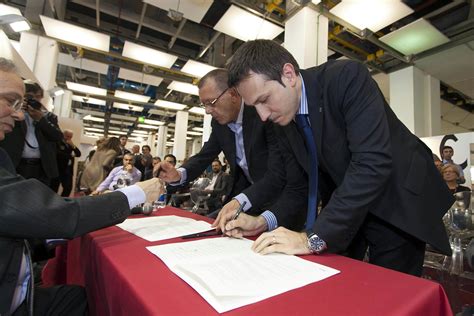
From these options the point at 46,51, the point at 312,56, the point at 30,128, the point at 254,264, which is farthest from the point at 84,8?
the point at 254,264

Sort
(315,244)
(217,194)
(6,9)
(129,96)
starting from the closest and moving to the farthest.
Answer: (315,244) < (217,194) < (6,9) < (129,96)

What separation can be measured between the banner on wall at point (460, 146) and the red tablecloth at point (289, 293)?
16.5 ft

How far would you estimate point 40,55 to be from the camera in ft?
16.3

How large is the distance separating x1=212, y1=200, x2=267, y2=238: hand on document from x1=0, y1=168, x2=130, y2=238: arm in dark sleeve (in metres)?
0.37

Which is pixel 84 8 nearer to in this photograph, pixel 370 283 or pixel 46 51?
pixel 46 51

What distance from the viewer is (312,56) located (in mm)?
3502

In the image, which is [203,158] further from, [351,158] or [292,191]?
[351,158]

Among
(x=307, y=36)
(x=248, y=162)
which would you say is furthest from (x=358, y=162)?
(x=307, y=36)

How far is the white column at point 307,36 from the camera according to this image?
342cm

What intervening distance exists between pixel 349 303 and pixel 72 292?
91 cm

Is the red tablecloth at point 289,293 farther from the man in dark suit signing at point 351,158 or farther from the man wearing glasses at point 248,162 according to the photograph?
the man wearing glasses at point 248,162

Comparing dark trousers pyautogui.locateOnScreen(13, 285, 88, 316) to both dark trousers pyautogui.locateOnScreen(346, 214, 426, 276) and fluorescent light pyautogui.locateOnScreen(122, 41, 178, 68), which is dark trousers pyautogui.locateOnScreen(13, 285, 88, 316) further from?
fluorescent light pyautogui.locateOnScreen(122, 41, 178, 68)

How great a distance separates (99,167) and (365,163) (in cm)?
370

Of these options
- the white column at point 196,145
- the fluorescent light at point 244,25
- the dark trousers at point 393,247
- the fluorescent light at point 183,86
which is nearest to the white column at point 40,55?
the fluorescent light at point 183,86
